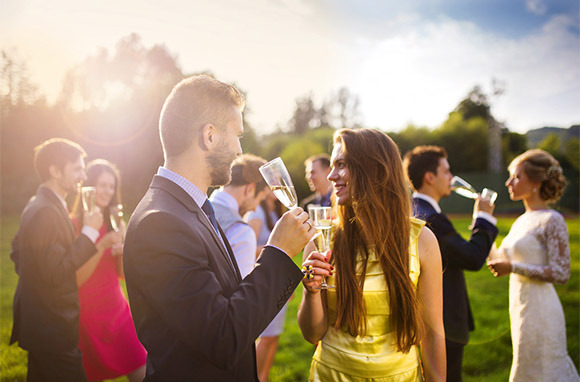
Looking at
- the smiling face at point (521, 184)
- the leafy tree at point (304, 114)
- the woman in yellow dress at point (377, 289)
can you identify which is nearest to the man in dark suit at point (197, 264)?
the woman in yellow dress at point (377, 289)

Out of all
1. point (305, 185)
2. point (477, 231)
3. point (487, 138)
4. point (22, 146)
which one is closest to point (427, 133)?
point (487, 138)

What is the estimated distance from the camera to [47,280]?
10.7ft

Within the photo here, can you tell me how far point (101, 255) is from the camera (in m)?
3.76

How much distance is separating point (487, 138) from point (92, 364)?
37.6 m

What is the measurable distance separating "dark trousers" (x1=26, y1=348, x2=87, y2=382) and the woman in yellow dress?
230 centimetres

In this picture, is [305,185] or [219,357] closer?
[219,357]

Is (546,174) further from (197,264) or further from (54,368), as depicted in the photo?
(54,368)

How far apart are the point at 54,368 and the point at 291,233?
294 cm

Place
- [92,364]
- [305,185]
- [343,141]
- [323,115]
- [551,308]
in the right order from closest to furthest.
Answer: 1. [343,141]
2. [551,308]
3. [92,364]
4. [305,185]
5. [323,115]

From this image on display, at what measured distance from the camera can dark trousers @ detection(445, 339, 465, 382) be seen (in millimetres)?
3546

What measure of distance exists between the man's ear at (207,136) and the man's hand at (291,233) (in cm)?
52


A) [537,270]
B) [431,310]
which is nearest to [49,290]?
[431,310]

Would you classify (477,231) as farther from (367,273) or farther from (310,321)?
(310,321)

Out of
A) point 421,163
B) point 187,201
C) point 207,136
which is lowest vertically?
point 187,201
